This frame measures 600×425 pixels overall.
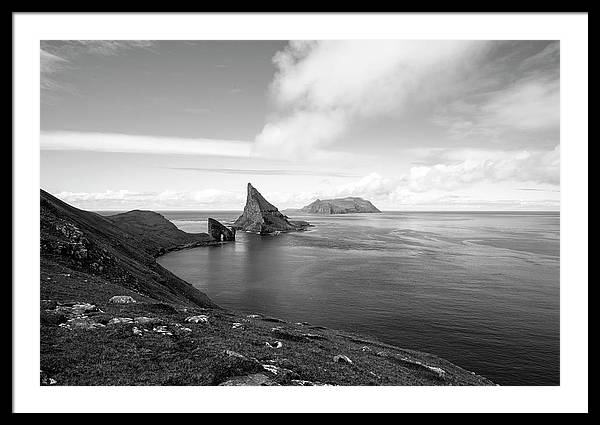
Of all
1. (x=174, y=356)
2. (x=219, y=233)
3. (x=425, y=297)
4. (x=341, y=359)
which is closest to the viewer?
(x=174, y=356)

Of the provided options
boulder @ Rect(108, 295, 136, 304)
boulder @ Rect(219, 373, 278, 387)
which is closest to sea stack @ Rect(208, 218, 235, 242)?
boulder @ Rect(108, 295, 136, 304)

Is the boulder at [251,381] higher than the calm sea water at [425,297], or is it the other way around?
the boulder at [251,381]

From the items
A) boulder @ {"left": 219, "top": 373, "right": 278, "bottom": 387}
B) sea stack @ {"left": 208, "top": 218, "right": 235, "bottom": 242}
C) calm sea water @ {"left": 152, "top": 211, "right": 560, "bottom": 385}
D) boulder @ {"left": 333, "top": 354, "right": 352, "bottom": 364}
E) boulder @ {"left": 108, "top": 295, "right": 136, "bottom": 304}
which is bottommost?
calm sea water @ {"left": 152, "top": 211, "right": 560, "bottom": 385}

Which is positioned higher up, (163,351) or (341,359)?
(163,351)

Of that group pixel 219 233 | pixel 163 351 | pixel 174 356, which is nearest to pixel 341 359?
pixel 174 356

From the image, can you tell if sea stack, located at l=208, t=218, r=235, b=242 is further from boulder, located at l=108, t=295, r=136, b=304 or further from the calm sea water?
boulder, located at l=108, t=295, r=136, b=304

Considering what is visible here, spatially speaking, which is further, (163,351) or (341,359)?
(341,359)

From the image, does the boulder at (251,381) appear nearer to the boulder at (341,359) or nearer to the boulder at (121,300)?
the boulder at (341,359)

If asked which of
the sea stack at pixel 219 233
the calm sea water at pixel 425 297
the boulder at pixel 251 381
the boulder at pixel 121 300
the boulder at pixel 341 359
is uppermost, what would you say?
the boulder at pixel 121 300

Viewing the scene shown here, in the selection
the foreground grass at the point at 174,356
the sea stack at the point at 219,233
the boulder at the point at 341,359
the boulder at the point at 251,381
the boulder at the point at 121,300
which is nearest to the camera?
the boulder at the point at 251,381

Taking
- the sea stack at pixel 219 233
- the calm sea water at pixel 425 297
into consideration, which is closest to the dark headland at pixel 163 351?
the calm sea water at pixel 425 297

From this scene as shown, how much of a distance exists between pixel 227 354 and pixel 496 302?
54.7 metres

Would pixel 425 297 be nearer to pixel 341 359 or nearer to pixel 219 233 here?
pixel 341 359

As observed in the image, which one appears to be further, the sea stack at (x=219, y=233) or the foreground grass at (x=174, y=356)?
the sea stack at (x=219, y=233)
